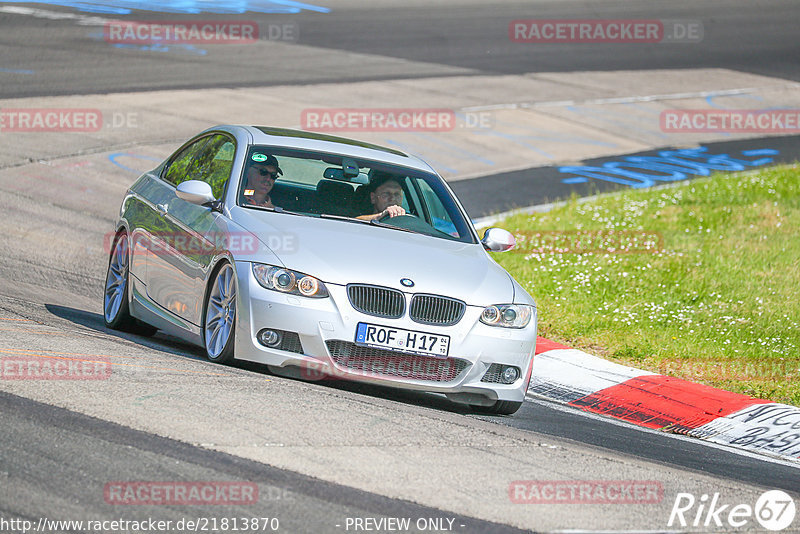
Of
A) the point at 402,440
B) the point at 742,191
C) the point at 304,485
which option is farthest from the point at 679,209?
the point at 304,485

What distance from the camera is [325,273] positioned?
715 centimetres

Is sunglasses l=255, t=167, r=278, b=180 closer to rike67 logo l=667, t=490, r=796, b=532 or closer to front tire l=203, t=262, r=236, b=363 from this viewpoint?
front tire l=203, t=262, r=236, b=363

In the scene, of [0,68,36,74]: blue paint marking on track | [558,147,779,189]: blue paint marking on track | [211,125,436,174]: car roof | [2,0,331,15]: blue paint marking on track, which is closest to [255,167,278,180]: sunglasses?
[211,125,436,174]: car roof

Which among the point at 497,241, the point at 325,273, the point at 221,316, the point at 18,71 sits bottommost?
the point at 221,316

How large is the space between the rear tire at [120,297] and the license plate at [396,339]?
2543 millimetres

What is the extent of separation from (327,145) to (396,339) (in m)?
2.23

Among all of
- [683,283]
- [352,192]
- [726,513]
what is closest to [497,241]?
[352,192]

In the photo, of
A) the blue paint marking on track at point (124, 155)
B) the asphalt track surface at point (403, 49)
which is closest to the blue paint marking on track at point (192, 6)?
the asphalt track surface at point (403, 49)

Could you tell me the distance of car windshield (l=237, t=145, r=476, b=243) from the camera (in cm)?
825

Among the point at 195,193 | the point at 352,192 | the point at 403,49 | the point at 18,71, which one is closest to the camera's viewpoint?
the point at 195,193

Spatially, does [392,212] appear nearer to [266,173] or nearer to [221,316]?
[266,173]

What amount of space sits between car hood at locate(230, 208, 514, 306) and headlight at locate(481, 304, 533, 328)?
0.05 m

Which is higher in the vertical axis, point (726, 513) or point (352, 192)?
point (352, 192)

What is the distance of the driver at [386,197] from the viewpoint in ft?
27.9
